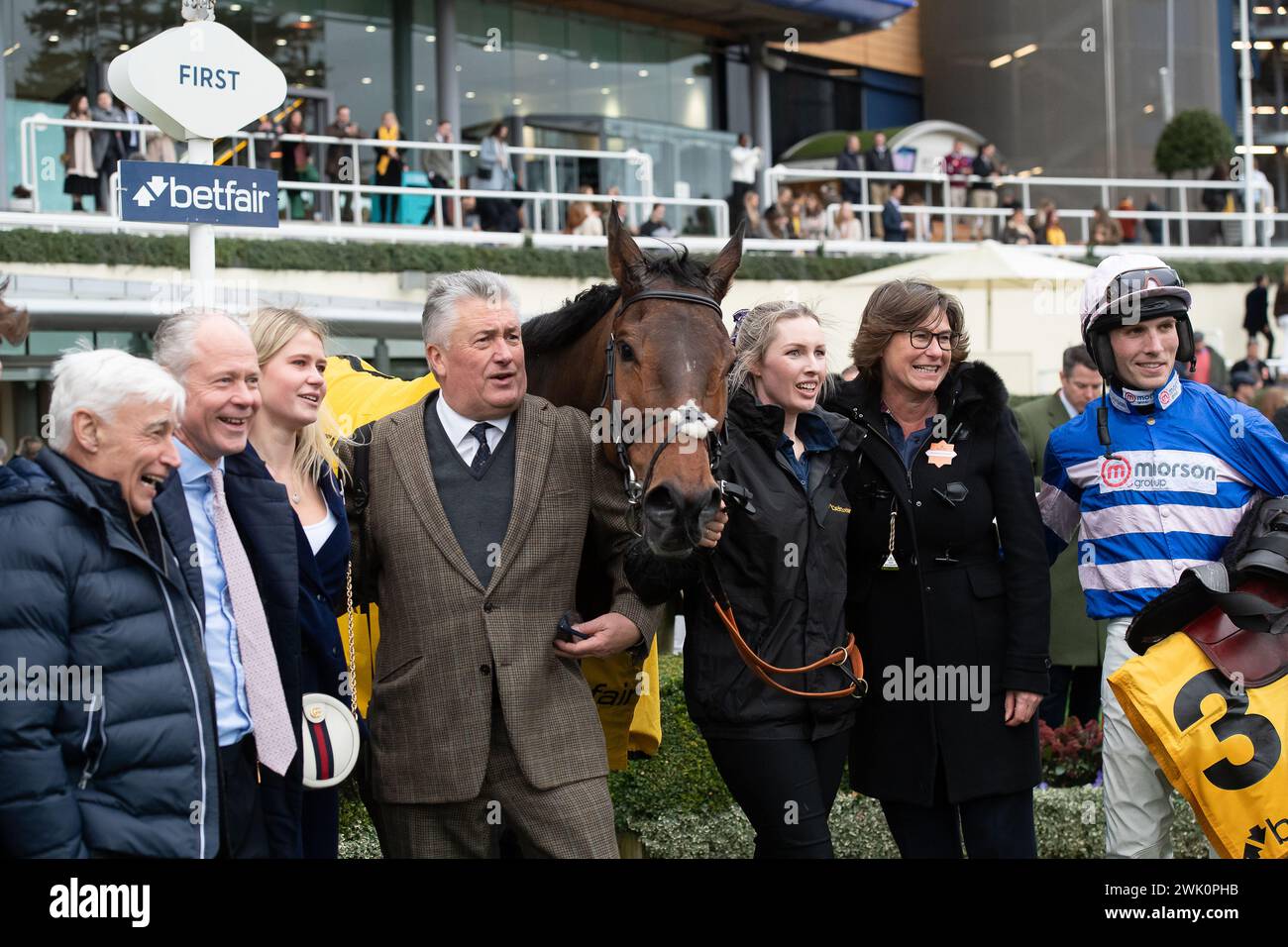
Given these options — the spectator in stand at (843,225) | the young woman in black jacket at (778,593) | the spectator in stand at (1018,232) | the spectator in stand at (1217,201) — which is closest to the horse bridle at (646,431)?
the young woman in black jacket at (778,593)

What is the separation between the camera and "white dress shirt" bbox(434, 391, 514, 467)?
3855mm

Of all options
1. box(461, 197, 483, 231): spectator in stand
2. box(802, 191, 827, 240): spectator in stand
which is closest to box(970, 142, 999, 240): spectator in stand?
box(802, 191, 827, 240): spectator in stand

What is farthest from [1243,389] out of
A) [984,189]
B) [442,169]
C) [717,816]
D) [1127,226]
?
[1127,226]

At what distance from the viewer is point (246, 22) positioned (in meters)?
21.1

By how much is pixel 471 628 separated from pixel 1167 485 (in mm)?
2000

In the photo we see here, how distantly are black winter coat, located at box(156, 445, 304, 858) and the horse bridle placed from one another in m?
0.83

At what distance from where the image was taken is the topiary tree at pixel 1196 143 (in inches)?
949

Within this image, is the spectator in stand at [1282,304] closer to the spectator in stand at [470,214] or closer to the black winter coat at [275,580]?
the spectator in stand at [470,214]

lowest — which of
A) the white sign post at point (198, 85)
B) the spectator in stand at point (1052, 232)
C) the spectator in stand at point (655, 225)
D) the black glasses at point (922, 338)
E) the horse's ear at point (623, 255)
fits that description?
the black glasses at point (922, 338)

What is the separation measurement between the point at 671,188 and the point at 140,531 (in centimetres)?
2254

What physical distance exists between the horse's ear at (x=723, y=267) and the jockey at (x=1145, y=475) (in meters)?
1.12

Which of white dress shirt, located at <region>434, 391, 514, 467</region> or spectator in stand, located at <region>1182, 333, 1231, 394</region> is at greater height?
spectator in stand, located at <region>1182, 333, 1231, 394</region>

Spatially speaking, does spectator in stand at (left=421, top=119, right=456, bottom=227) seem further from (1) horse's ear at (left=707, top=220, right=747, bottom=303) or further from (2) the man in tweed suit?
(2) the man in tweed suit
